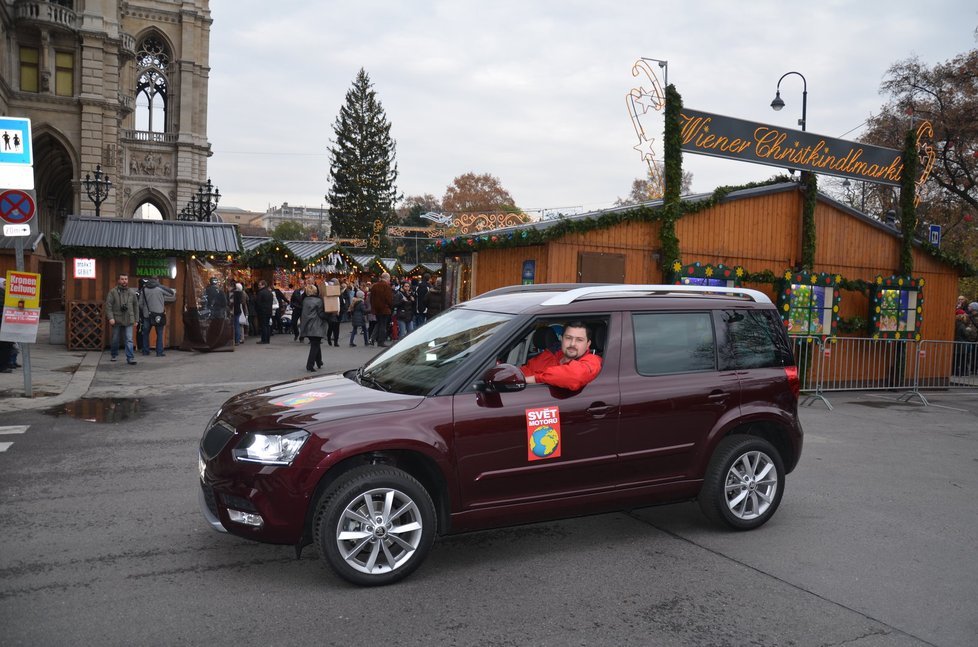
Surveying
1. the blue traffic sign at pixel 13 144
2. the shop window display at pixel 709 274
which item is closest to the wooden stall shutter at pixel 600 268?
the shop window display at pixel 709 274

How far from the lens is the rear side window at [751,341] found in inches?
226

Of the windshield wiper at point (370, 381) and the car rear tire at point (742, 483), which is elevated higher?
the windshield wiper at point (370, 381)

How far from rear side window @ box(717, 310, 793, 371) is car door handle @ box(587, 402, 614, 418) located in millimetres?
1116

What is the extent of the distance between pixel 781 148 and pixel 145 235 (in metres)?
14.3

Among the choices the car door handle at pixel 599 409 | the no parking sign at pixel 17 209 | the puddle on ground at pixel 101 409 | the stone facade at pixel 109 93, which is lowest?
the puddle on ground at pixel 101 409

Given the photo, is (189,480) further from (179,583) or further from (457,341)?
(457,341)

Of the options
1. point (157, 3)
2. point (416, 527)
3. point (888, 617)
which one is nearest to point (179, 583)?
point (416, 527)

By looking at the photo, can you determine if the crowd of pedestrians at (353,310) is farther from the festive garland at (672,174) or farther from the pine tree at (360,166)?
the pine tree at (360,166)

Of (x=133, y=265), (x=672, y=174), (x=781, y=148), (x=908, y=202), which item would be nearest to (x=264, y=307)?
(x=133, y=265)

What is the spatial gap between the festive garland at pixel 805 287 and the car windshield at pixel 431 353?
10.7 meters

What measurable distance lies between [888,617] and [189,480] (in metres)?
5.49

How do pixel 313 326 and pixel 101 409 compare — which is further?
pixel 313 326

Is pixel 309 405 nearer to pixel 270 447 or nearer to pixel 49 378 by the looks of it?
pixel 270 447

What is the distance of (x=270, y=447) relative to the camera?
4.34 meters
